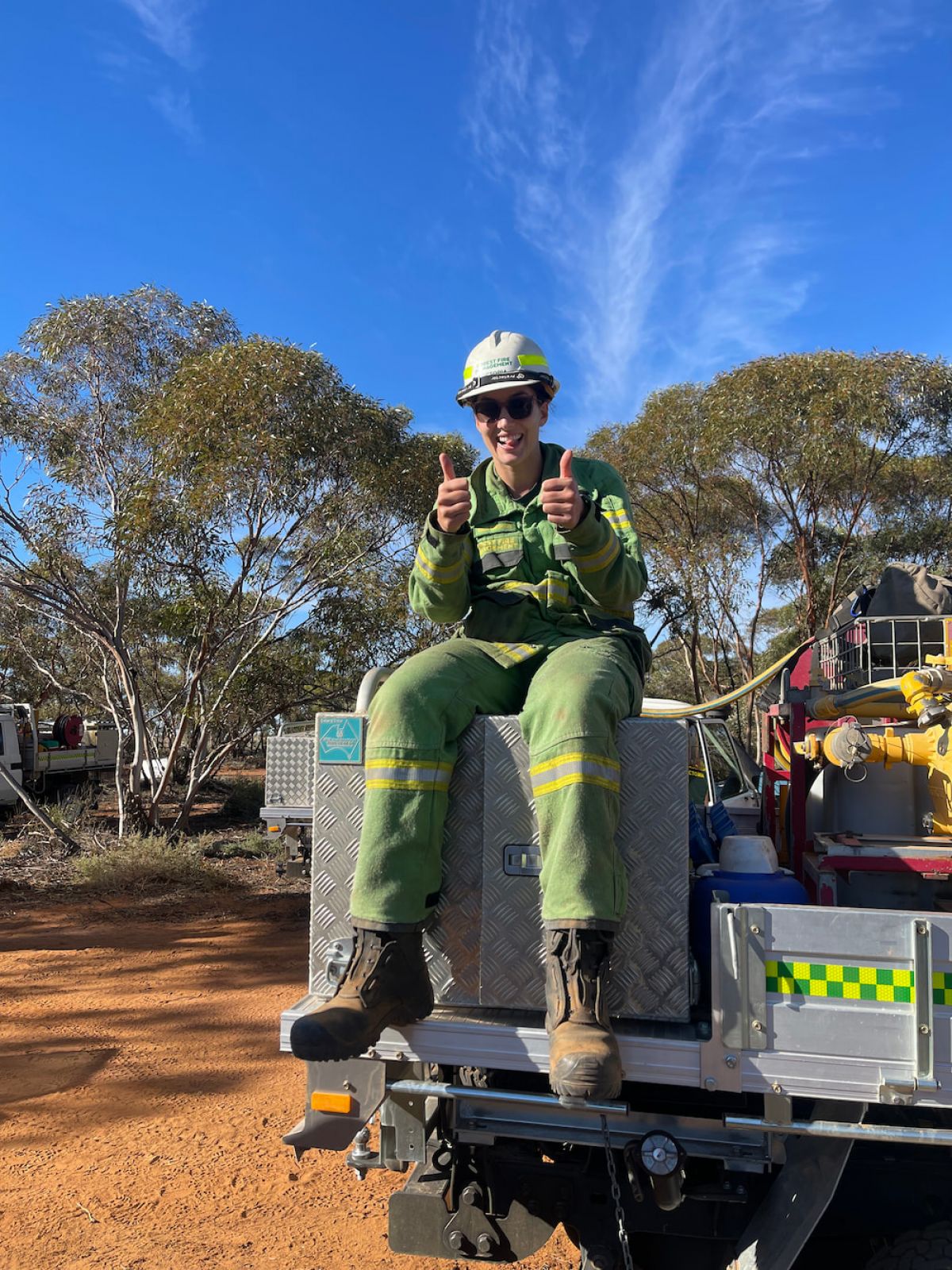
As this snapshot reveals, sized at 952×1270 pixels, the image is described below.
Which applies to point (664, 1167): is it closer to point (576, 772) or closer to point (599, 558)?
point (576, 772)

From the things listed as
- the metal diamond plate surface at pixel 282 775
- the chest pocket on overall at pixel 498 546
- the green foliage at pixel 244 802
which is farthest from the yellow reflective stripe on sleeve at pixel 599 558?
the green foliage at pixel 244 802

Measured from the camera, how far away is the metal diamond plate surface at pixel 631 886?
228 centimetres

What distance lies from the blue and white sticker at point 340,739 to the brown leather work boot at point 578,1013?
0.71m

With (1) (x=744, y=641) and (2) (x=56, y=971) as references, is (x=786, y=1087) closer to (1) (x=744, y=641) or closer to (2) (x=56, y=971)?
(2) (x=56, y=971)

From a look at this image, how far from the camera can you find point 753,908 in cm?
212

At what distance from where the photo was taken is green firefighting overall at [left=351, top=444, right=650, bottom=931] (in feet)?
7.06

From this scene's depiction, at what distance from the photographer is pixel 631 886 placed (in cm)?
230

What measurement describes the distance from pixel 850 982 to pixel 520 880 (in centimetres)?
78

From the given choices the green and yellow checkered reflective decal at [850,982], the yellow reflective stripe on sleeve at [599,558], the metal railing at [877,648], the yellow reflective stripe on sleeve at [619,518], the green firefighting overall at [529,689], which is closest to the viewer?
the green and yellow checkered reflective decal at [850,982]

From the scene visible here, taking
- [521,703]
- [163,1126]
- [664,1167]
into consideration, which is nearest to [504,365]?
[521,703]

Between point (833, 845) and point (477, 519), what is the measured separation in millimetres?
1793

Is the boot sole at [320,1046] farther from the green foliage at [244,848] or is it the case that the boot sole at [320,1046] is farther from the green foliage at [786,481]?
the green foliage at [786,481]

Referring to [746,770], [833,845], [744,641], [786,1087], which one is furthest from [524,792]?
[744,641]

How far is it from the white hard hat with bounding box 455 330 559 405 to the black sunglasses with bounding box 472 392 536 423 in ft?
0.15
